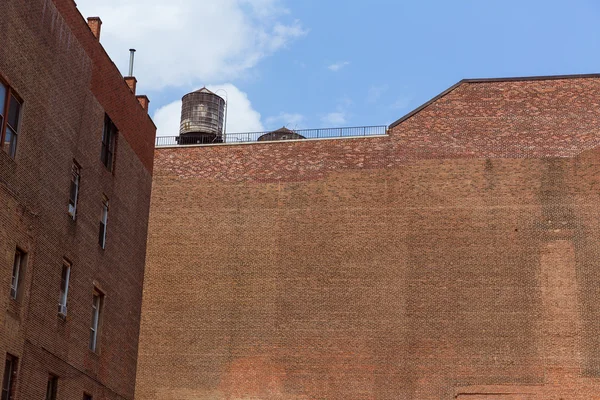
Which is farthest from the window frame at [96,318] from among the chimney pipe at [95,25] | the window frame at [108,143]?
the chimney pipe at [95,25]

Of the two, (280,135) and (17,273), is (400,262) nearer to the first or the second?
(280,135)

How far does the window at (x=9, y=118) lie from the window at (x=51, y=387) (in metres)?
5.99

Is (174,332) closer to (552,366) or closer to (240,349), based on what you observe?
(240,349)

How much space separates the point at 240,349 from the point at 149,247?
21.8 ft

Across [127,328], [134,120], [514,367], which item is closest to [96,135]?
[134,120]

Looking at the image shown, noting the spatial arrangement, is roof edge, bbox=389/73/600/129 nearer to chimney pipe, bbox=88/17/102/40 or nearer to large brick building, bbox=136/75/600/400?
large brick building, bbox=136/75/600/400

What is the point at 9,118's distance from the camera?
23.0 metres

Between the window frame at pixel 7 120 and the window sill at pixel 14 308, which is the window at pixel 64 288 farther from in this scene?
the window frame at pixel 7 120

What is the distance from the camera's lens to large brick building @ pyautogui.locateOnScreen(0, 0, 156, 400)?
23.1 m

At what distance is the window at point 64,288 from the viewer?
2603 centimetres

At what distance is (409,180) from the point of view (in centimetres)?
4541

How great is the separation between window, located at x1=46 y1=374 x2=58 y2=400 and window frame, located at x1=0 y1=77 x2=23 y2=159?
5983mm

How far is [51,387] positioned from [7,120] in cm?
707

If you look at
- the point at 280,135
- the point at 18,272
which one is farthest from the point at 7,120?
the point at 280,135
